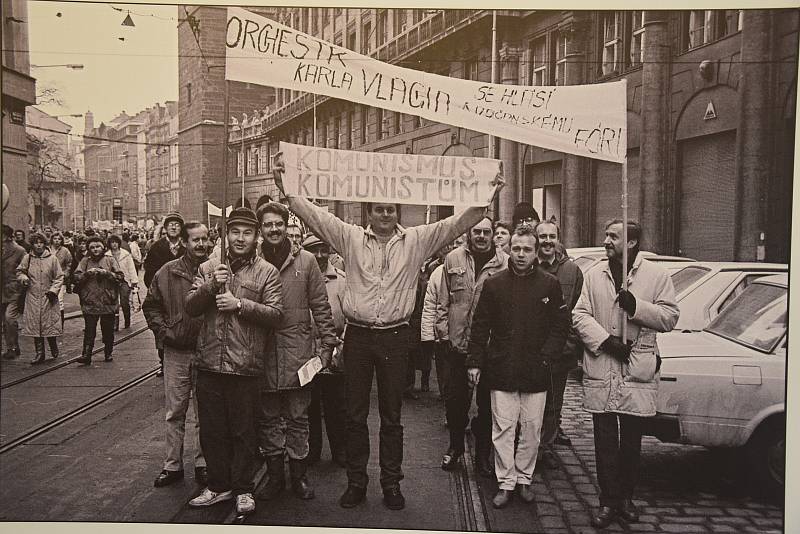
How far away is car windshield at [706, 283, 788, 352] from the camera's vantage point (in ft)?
16.8

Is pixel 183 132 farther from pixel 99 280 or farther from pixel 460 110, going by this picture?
pixel 460 110

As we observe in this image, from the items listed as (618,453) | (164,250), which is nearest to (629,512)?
(618,453)

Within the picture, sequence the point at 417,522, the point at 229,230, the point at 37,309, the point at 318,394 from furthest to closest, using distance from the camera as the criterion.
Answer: the point at 37,309
the point at 318,394
the point at 417,522
the point at 229,230

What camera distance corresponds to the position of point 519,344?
195 inches

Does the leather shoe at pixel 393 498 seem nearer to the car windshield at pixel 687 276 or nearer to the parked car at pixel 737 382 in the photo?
the parked car at pixel 737 382

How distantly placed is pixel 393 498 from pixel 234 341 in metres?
1.50

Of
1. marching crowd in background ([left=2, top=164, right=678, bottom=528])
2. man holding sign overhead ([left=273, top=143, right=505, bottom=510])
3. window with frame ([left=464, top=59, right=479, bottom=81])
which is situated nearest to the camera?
marching crowd in background ([left=2, top=164, right=678, bottom=528])

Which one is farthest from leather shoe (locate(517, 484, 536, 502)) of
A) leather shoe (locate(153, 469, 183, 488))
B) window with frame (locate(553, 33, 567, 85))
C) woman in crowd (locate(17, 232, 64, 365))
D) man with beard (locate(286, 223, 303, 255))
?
→ woman in crowd (locate(17, 232, 64, 365))

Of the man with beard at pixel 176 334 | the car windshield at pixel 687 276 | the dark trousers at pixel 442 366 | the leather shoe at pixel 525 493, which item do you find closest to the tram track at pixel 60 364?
the man with beard at pixel 176 334

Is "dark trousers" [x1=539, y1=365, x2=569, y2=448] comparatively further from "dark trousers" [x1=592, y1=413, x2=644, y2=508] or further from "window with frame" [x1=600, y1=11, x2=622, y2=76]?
"window with frame" [x1=600, y1=11, x2=622, y2=76]

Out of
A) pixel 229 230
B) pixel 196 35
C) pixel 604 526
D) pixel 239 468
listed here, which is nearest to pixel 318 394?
pixel 239 468

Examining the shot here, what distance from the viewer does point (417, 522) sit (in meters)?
5.06

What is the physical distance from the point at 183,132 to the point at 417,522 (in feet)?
11.4

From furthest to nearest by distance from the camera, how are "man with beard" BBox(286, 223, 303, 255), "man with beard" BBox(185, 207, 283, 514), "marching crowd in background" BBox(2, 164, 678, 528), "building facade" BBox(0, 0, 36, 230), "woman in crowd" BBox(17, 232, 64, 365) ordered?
1. "woman in crowd" BBox(17, 232, 64, 365)
2. "building facade" BBox(0, 0, 36, 230)
3. "man with beard" BBox(286, 223, 303, 255)
4. "marching crowd in background" BBox(2, 164, 678, 528)
5. "man with beard" BBox(185, 207, 283, 514)
